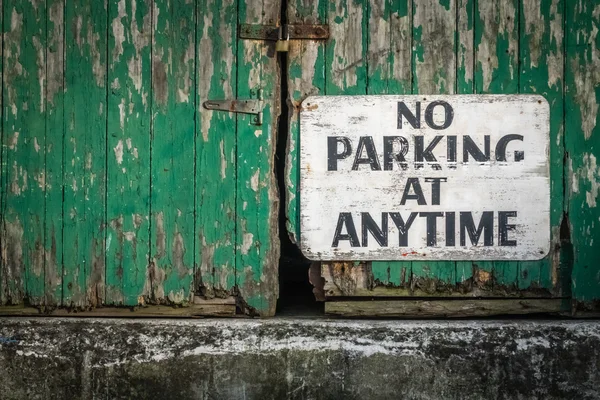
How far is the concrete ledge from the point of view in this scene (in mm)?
2709

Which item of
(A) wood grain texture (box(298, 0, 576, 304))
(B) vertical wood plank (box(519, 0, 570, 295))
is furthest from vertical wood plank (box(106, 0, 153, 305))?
(B) vertical wood plank (box(519, 0, 570, 295))

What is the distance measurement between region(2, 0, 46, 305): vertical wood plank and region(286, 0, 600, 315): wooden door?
3.62ft

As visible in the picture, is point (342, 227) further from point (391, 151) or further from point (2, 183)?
point (2, 183)

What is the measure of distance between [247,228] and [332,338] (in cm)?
60

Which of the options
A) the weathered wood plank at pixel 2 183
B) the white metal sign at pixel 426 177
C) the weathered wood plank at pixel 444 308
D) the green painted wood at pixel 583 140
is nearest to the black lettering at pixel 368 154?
the white metal sign at pixel 426 177

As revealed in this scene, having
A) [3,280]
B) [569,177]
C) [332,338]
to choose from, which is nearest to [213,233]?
[332,338]

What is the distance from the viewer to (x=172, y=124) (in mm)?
2844

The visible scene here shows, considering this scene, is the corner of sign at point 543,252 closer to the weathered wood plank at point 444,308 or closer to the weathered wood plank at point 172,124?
the weathered wood plank at point 444,308

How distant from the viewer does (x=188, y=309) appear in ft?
9.45

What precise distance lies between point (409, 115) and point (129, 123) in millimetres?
1222

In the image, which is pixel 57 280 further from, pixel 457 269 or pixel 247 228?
pixel 457 269

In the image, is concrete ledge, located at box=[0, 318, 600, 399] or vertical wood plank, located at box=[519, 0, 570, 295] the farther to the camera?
vertical wood plank, located at box=[519, 0, 570, 295]

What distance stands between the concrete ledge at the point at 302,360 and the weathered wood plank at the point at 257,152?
0.36 m

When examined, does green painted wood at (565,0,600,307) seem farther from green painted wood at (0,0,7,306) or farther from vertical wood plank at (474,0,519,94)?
green painted wood at (0,0,7,306)
